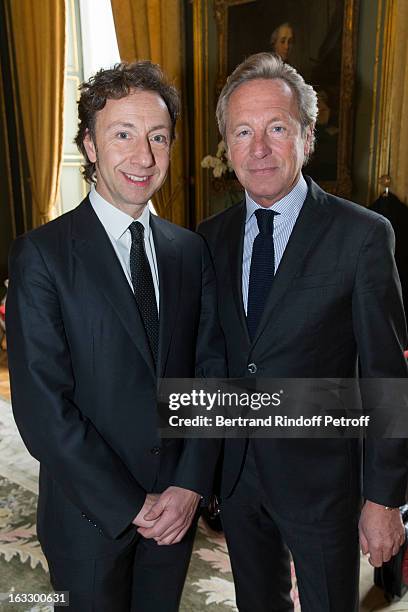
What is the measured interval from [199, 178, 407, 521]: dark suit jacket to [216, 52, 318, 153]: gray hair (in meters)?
0.23

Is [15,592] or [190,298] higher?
[190,298]

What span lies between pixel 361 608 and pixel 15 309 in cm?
194

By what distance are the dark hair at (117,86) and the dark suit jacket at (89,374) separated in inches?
9.3

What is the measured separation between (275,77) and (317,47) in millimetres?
3317

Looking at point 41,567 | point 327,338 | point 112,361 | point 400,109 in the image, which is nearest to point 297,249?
point 327,338

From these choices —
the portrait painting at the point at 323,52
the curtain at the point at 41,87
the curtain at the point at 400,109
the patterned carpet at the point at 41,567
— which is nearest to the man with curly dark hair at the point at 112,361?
the patterned carpet at the point at 41,567

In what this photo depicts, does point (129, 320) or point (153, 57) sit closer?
point (129, 320)

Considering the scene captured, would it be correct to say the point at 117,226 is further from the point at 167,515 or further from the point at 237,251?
the point at 167,515

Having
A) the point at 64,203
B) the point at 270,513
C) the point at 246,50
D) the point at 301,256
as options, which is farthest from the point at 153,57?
the point at 270,513

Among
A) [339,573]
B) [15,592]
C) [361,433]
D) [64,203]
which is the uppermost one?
[64,203]

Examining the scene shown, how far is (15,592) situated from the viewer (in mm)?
2455

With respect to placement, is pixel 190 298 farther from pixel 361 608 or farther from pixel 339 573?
pixel 361 608

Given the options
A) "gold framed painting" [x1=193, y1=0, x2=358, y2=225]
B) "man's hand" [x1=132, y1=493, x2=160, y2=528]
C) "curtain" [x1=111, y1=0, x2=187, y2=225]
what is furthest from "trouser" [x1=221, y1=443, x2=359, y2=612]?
"curtain" [x1=111, y1=0, x2=187, y2=225]

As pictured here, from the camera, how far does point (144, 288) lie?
139cm
